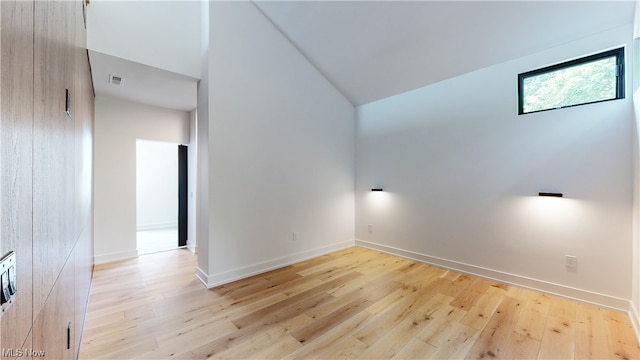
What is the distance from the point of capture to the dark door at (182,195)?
462cm

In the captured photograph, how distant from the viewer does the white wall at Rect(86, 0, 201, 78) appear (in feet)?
8.66

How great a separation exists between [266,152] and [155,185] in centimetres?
526

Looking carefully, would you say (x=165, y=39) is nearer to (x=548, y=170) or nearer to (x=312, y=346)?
(x=312, y=346)

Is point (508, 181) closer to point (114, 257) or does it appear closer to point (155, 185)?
point (114, 257)

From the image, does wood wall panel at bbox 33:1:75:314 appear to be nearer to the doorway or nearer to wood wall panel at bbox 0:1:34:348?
wood wall panel at bbox 0:1:34:348

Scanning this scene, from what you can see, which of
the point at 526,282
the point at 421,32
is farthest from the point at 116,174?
the point at 526,282

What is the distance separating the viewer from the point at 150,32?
290 cm

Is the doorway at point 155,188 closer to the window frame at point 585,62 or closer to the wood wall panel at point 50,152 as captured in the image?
the wood wall panel at point 50,152

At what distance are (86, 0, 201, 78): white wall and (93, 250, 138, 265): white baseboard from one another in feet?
9.37

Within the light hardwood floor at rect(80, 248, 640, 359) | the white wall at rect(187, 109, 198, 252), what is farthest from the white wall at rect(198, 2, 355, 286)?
the white wall at rect(187, 109, 198, 252)

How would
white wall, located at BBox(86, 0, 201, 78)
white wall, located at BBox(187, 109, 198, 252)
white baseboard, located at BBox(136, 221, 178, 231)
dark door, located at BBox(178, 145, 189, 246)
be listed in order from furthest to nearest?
1. white baseboard, located at BBox(136, 221, 178, 231)
2. dark door, located at BBox(178, 145, 189, 246)
3. white wall, located at BBox(187, 109, 198, 252)
4. white wall, located at BBox(86, 0, 201, 78)

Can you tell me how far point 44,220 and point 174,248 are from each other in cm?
416

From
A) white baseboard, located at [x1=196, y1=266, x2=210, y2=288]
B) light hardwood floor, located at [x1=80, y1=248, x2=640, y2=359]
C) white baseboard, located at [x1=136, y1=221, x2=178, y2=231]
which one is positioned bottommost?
white baseboard, located at [x1=136, y1=221, x2=178, y2=231]

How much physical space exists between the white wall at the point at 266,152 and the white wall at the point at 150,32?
0.42 meters
